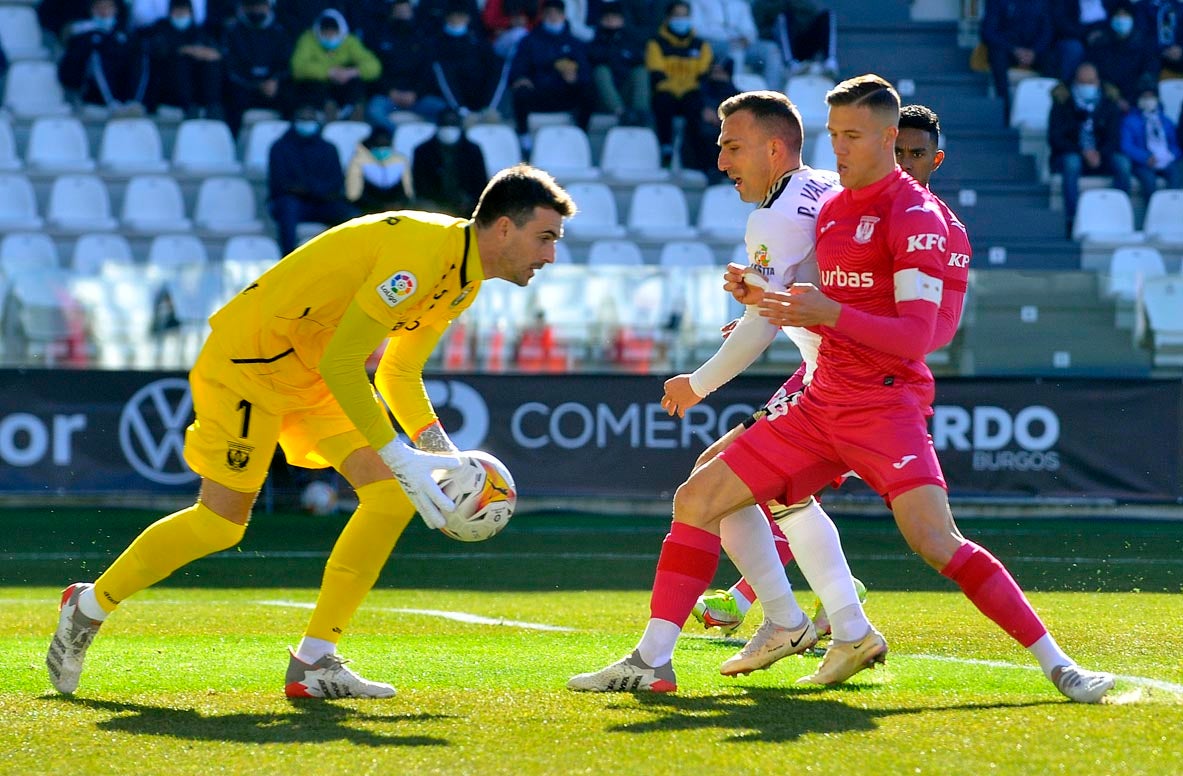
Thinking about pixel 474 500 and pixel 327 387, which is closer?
pixel 474 500

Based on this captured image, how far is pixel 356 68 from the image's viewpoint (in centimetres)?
1797

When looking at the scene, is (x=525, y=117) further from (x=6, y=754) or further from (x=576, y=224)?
(x=6, y=754)

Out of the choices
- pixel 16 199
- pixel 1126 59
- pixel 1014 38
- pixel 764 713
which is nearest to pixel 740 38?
pixel 1014 38

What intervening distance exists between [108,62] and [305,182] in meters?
3.51

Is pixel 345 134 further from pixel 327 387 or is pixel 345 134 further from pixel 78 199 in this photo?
pixel 327 387

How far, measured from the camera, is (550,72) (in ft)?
59.4

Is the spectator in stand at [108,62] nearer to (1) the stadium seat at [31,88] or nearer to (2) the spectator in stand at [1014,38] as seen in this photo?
(1) the stadium seat at [31,88]

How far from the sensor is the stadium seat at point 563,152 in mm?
17500

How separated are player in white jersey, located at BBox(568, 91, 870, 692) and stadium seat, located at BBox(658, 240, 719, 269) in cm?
984

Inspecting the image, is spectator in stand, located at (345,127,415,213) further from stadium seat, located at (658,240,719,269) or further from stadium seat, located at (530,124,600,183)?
stadium seat, located at (658,240,719,269)

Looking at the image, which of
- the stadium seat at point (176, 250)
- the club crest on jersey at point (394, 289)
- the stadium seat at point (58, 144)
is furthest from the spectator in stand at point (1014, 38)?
the club crest on jersey at point (394, 289)

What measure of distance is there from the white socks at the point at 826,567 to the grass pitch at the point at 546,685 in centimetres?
23

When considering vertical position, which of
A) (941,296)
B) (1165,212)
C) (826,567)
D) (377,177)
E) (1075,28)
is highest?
(1075,28)

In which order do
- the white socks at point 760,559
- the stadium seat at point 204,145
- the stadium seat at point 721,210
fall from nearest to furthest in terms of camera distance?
the white socks at point 760,559, the stadium seat at point 721,210, the stadium seat at point 204,145
